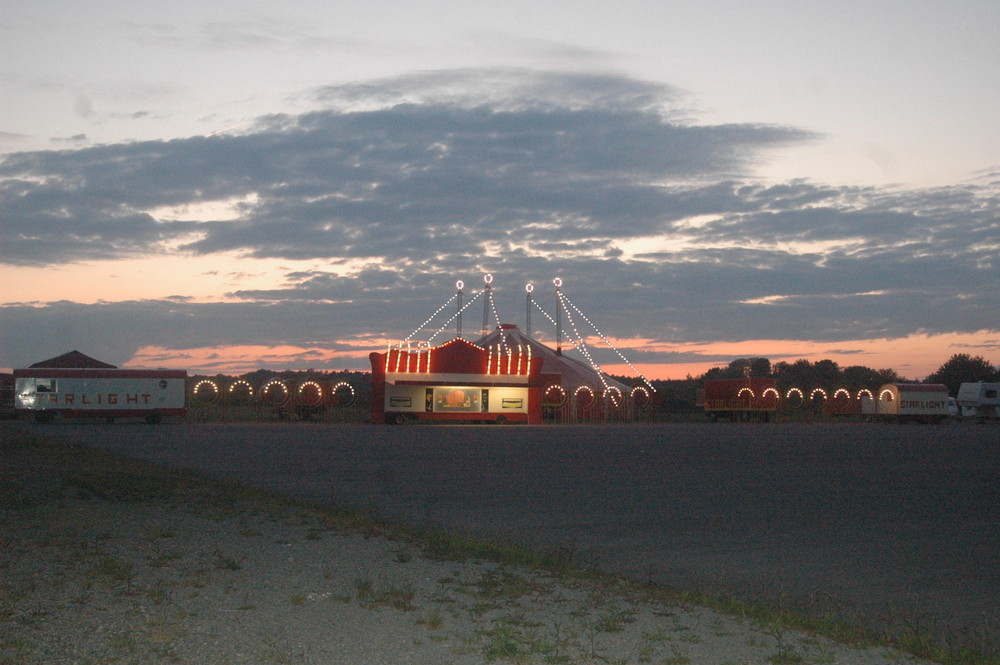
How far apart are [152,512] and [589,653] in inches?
308

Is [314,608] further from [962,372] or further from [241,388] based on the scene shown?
[962,372]

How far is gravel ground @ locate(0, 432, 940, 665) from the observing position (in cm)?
592

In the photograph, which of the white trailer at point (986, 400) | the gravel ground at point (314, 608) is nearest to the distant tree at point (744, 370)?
the white trailer at point (986, 400)

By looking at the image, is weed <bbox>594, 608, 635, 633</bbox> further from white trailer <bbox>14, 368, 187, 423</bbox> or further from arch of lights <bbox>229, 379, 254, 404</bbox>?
arch of lights <bbox>229, 379, 254, 404</bbox>

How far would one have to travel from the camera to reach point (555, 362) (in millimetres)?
63062

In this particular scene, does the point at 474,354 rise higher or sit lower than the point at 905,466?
higher

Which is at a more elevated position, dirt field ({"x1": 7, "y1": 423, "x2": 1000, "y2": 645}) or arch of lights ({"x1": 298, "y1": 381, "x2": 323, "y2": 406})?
arch of lights ({"x1": 298, "y1": 381, "x2": 323, "y2": 406})

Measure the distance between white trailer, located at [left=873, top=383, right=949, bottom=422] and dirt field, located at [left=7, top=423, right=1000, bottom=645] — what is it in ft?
110

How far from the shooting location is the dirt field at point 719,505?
8578 millimetres

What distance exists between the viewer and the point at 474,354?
2061 inches

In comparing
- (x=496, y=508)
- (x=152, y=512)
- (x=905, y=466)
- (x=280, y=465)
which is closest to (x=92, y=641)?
Answer: (x=152, y=512)

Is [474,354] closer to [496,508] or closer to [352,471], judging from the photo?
[352,471]

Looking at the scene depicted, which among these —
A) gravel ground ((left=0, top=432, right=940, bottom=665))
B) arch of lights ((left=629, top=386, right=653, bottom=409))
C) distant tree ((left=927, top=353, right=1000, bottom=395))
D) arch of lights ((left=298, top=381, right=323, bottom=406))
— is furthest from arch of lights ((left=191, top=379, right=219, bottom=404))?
distant tree ((left=927, top=353, right=1000, bottom=395))

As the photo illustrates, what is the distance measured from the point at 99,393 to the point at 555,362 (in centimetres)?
2900
